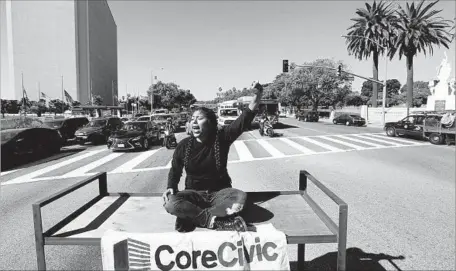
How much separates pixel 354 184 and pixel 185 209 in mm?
7243

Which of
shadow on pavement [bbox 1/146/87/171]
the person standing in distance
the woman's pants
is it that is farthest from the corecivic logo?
shadow on pavement [bbox 1/146/87/171]

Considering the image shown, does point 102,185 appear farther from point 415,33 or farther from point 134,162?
point 415,33

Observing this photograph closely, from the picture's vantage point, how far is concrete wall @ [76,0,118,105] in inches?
3723

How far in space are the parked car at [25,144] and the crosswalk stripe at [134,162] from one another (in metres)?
4.69

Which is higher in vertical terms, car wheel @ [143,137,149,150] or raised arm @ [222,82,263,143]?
raised arm @ [222,82,263,143]

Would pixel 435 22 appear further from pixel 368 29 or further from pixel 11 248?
pixel 11 248

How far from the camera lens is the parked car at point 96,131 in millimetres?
20203

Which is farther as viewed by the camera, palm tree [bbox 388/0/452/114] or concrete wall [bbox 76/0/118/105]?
concrete wall [bbox 76/0/118/105]

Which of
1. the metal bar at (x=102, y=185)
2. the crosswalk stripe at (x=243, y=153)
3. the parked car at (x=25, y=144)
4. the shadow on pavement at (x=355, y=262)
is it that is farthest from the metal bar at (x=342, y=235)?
the parked car at (x=25, y=144)

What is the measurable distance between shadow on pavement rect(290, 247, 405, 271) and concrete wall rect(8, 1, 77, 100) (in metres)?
99.6

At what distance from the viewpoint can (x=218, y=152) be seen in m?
3.51

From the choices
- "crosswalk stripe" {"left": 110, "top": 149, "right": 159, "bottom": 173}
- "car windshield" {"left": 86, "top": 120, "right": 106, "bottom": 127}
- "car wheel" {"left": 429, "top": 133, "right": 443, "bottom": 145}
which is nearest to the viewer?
"crosswalk stripe" {"left": 110, "top": 149, "right": 159, "bottom": 173}

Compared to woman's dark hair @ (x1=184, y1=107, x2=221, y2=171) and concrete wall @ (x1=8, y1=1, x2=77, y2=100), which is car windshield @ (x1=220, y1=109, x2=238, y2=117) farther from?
concrete wall @ (x1=8, y1=1, x2=77, y2=100)

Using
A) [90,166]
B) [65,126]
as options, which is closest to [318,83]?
[65,126]
